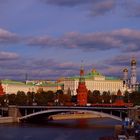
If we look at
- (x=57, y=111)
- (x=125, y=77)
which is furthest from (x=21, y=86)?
(x=57, y=111)

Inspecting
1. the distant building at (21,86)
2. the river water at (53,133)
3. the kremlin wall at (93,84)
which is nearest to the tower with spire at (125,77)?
the kremlin wall at (93,84)

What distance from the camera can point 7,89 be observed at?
136000 mm

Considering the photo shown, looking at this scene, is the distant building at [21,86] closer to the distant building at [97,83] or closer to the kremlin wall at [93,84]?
the kremlin wall at [93,84]

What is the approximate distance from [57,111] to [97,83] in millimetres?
80174

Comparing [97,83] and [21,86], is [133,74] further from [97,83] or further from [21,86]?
[21,86]

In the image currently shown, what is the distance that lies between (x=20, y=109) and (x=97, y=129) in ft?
57.9

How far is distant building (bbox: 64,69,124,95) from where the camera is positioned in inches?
5664

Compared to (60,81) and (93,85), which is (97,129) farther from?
(60,81)

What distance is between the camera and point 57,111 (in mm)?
65438

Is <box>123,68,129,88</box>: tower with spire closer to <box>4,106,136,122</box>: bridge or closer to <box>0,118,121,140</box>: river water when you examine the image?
<box>4,106,136,122</box>: bridge

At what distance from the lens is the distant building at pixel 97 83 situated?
144 metres

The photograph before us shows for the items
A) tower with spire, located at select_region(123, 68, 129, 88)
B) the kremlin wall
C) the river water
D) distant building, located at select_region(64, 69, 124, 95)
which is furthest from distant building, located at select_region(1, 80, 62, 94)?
the river water

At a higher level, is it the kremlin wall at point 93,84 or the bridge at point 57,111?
the kremlin wall at point 93,84

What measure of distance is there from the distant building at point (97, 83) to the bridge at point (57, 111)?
226 ft
